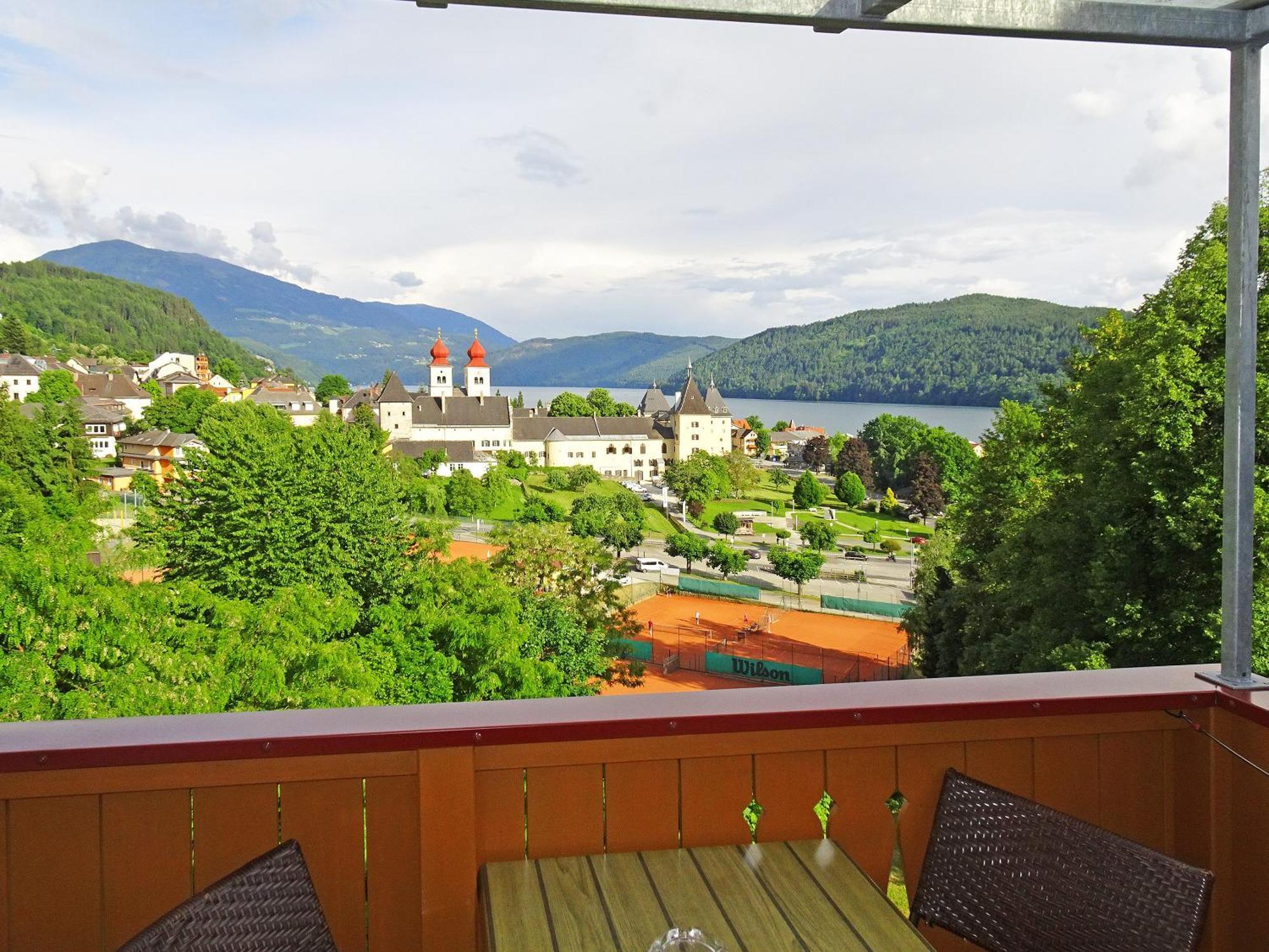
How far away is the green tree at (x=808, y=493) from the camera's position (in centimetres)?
5397

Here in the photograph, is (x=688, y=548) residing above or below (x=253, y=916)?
below

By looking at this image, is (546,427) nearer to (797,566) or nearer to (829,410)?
(829,410)

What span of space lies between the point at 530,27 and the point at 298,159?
66242 mm

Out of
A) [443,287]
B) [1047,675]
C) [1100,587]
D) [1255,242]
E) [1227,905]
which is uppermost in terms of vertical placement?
[443,287]

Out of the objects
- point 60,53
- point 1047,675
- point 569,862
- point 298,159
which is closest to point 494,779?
point 569,862

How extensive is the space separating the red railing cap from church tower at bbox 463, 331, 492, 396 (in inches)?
2583

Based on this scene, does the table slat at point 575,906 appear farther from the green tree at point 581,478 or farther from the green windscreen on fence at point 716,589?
the green tree at point 581,478

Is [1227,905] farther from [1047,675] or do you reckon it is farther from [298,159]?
[298,159]

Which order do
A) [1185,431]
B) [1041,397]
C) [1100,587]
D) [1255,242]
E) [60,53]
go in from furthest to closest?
[60,53] < [1041,397] < [1100,587] < [1185,431] < [1255,242]

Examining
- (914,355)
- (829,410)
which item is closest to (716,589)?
(914,355)

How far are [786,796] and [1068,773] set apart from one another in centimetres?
53

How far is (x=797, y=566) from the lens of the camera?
39.1m

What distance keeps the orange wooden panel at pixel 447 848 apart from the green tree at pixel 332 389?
6648 centimetres

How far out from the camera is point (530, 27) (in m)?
13.3
